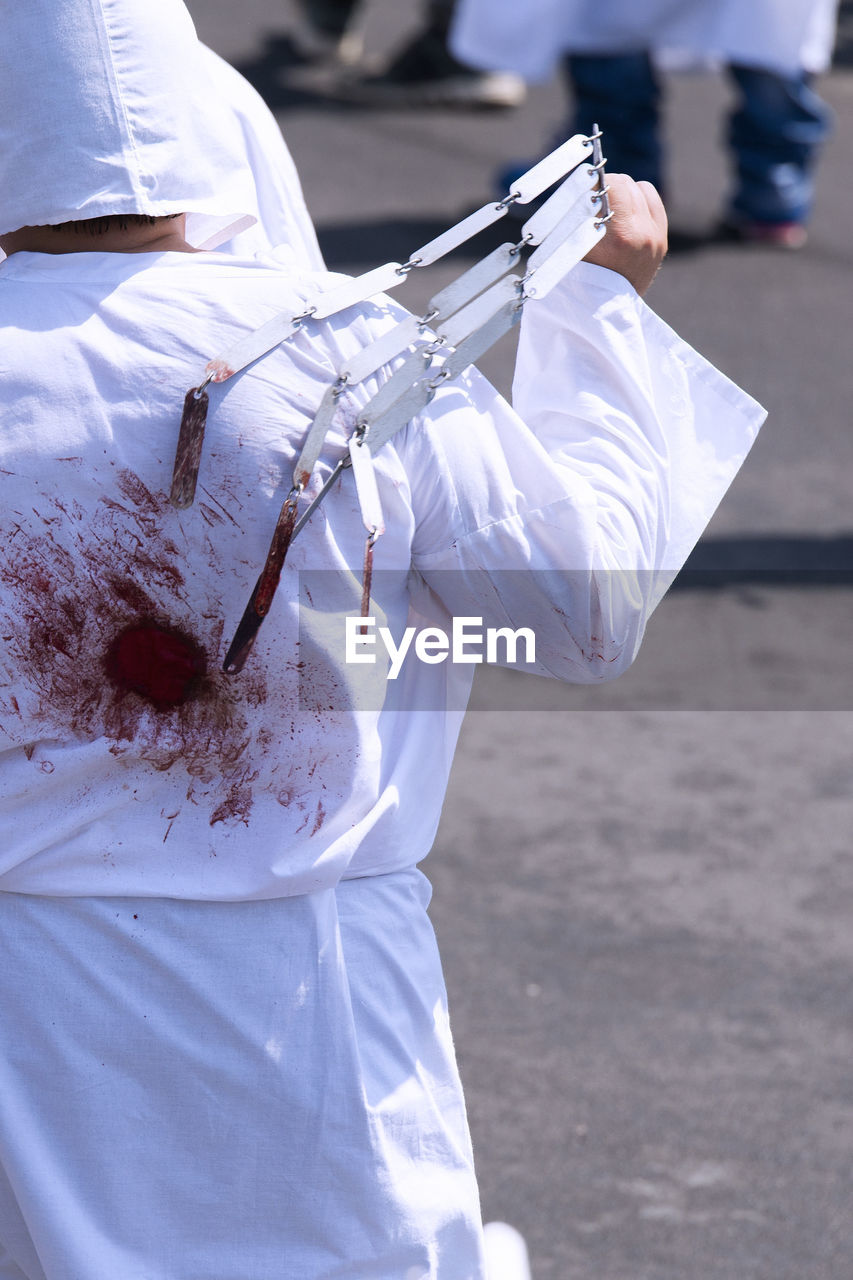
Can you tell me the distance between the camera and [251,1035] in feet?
4.53

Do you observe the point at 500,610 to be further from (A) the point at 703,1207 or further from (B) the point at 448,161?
(B) the point at 448,161

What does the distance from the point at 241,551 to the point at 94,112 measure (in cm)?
32

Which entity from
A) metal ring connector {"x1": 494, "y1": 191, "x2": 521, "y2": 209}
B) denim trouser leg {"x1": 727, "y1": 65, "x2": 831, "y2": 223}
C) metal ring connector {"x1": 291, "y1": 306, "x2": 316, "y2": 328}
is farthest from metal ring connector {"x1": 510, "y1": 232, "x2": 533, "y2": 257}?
denim trouser leg {"x1": 727, "y1": 65, "x2": 831, "y2": 223}

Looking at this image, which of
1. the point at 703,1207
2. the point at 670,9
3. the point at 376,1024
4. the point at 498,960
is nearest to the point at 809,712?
the point at 498,960

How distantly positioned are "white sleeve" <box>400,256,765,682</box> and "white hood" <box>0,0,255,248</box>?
265mm

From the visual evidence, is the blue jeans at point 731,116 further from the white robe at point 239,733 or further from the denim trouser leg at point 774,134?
the white robe at point 239,733

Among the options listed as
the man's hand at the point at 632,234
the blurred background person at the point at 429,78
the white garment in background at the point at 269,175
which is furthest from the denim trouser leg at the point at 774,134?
the man's hand at the point at 632,234

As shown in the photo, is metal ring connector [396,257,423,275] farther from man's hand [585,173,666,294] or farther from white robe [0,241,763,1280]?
man's hand [585,173,666,294]

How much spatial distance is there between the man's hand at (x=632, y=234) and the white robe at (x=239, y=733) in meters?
0.02

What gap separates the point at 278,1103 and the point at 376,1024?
10cm

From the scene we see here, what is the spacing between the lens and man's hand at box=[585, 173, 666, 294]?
141cm

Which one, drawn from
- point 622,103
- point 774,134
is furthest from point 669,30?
point 774,134

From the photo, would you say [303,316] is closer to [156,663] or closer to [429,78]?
[156,663]

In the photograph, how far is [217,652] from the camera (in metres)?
1.34
